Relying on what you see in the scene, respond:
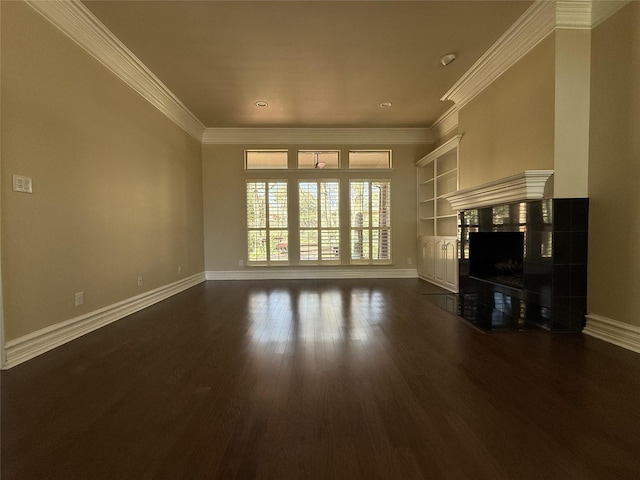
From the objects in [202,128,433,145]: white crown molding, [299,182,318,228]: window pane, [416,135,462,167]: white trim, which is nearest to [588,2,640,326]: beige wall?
[416,135,462,167]: white trim

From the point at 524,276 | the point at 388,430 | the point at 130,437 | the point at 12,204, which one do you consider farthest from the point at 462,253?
the point at 12,204

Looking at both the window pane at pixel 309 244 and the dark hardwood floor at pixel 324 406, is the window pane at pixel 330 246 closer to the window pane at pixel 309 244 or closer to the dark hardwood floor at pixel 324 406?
the window pane at pixel 309 244

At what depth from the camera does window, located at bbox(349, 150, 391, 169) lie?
6.59 metres

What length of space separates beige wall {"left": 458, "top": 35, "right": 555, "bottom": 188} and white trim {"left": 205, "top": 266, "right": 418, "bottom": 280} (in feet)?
8.52

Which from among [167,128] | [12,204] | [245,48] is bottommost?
[12,204]

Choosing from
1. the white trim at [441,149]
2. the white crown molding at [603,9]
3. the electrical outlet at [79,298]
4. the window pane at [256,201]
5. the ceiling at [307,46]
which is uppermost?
the ceiling at [307,46]

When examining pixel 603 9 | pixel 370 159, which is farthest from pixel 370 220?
pixel 603 9

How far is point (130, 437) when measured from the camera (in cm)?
140

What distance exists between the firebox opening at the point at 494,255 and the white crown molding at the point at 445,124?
7.43 feet

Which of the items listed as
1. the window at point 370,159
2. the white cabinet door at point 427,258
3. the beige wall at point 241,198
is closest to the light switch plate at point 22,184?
the beige wall at point 241,198

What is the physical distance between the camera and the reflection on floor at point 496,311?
9.87 feet

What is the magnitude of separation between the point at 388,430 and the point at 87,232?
3.22m

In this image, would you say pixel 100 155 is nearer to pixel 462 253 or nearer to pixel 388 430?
pixel 388 430

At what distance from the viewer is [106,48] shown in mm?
A: 3260
